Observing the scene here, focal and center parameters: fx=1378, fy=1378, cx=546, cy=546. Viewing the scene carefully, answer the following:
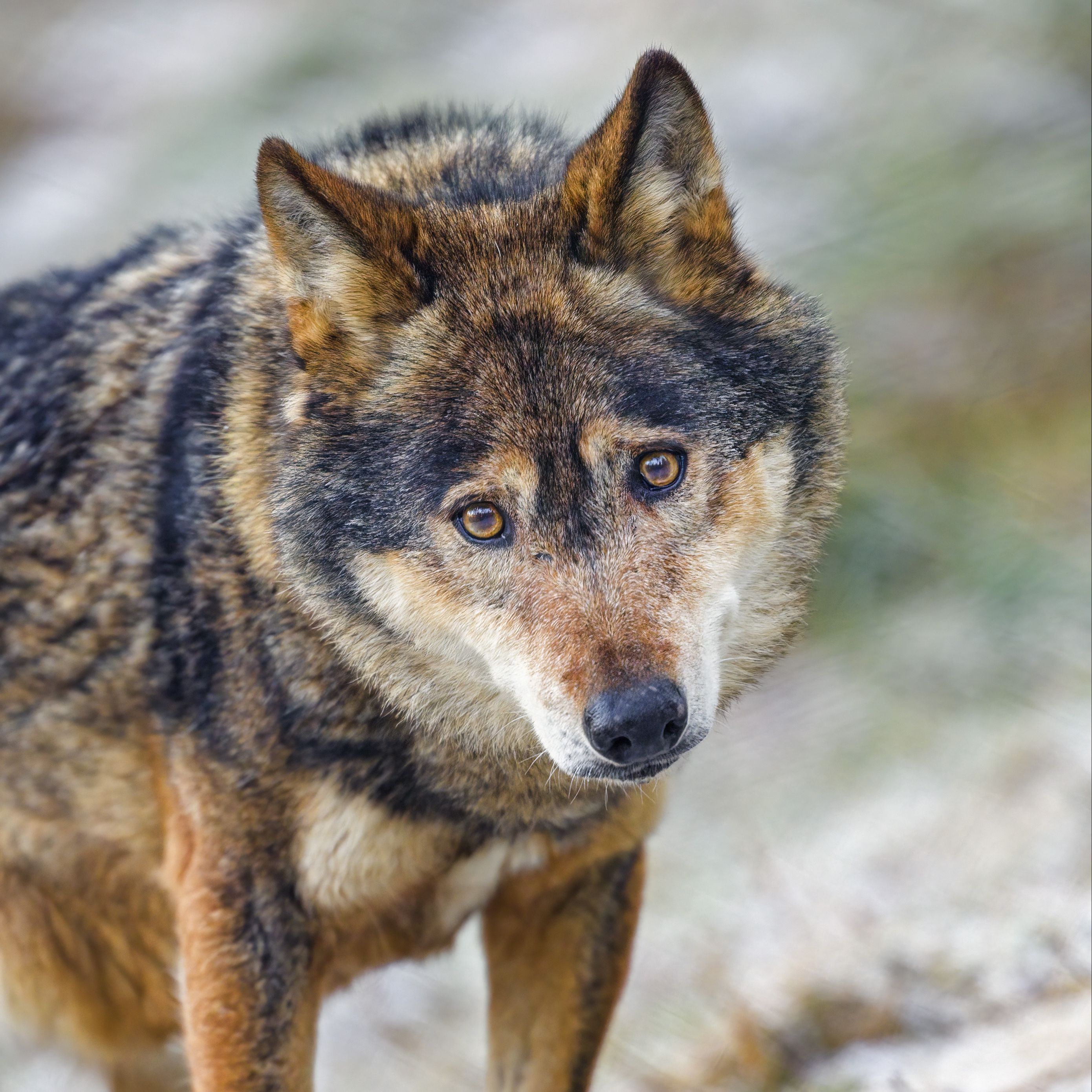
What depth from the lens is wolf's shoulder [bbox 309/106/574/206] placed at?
3.66 m

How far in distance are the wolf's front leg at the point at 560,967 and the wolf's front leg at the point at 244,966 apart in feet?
2.35

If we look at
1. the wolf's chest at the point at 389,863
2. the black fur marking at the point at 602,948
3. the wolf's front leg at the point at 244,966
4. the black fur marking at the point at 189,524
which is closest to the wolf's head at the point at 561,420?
the black fur marking at the point at 189,524

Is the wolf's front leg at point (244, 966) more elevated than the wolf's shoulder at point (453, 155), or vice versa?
the wolf's shoulder at point (453, 155)

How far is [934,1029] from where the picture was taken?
515 centimetres

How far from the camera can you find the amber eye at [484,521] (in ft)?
10.6

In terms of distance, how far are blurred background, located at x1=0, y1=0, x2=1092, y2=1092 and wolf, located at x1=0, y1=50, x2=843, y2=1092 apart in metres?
0.77

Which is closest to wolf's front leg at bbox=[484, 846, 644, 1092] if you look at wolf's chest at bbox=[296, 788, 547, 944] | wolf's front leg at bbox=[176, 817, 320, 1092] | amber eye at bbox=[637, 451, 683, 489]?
wolf's chest at bbox=[296, 788, 547, 944]

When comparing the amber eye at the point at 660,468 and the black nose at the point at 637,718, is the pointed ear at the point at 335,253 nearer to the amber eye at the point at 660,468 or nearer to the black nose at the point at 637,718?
the amber eye at the point at 660,468

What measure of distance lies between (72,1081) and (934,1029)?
11.7 feet

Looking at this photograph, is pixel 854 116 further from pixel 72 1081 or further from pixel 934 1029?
pixel 72 1081

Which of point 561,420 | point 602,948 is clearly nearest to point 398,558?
point 561,420

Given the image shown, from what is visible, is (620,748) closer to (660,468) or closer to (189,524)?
(660,468)

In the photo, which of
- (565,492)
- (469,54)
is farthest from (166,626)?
(469,54)

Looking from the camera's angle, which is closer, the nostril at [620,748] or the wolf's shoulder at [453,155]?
the nostril at [620,748]
